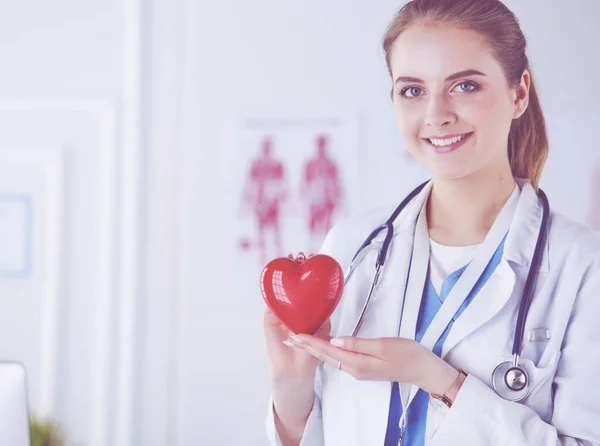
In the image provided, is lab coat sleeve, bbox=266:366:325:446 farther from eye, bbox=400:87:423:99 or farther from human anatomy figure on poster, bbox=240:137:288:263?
human anatomy figure on poster, bbox=240:137:288:263

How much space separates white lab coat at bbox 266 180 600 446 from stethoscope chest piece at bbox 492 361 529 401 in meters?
0.02

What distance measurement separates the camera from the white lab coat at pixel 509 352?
1.15 metres

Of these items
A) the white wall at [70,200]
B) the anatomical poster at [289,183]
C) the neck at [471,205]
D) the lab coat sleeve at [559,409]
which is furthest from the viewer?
the white wall at [70,200]

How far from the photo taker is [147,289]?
247cm

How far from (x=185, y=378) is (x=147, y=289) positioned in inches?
13.5

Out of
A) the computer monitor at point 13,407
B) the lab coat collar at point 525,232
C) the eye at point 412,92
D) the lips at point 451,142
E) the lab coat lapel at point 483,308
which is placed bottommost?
the computer monitor at point 13,407

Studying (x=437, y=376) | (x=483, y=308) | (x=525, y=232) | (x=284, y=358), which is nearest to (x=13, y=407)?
(x=284, y=358)

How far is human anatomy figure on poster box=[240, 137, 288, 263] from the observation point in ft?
7.90

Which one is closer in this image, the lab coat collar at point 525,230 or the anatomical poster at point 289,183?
the lab coat collar at point 525,230

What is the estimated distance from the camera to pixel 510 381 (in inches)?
45.7

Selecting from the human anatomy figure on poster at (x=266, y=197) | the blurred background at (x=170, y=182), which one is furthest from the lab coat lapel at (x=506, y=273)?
the human anatomy figure on poster at (x=266, y=197)

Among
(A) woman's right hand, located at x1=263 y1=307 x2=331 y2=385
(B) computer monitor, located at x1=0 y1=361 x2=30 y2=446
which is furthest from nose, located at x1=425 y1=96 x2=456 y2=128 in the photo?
(B) computer monitor, located at x1=0 y1=361 x2=30 y2=446

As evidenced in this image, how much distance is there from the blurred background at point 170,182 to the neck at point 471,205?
3.18ft

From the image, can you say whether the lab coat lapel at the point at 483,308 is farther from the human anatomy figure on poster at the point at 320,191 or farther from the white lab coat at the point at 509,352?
the human anatomy figure on poster at the point at 320,191
